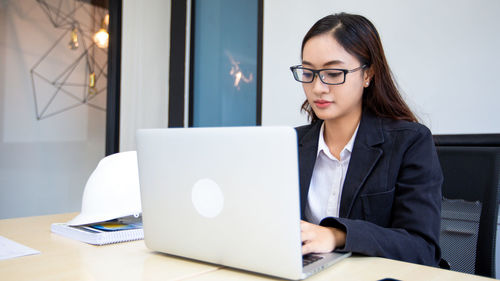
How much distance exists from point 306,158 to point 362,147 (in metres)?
0.20

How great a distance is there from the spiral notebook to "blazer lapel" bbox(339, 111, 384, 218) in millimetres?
594

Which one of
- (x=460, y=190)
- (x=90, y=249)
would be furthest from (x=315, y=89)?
(x=90, y=249)

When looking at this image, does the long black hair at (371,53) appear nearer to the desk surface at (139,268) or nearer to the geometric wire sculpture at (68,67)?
the desk surface at (139,268)

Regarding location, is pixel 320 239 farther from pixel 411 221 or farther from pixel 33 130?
pixel 33 130

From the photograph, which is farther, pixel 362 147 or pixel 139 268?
pixel 362 147

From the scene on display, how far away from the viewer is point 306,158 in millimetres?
1383

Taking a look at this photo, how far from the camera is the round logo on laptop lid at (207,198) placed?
78 centimetres

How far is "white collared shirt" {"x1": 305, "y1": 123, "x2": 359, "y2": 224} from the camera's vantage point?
51.8 inches

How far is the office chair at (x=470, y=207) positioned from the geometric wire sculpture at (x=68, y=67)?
2.59 m

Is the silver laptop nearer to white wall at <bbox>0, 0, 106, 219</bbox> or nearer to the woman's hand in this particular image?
the woman's hand

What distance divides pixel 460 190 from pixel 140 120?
2638 millimetres

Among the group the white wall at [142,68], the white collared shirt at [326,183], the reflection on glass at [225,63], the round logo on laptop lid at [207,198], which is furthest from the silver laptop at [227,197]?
the white wall at [142,68]

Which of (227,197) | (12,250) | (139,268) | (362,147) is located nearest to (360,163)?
(362,147)

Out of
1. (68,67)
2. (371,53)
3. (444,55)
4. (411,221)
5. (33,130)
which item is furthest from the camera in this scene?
(68,67)
